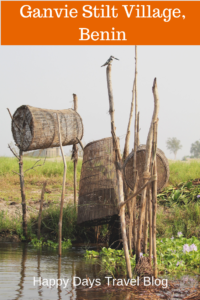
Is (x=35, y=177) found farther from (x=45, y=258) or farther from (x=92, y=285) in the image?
(x=92, y=285)

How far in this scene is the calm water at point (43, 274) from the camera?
9.88 ft

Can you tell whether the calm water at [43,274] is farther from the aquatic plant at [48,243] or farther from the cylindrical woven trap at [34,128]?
the cylindrical woven trap at [34,128]

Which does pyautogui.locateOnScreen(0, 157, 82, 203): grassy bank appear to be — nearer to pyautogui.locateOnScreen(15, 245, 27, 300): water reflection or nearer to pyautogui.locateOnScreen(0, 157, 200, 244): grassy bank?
pyautogui.locateOnScreen(0, 157, 200, 244): grassy bank

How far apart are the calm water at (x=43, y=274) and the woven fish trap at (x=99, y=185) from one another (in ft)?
2.09

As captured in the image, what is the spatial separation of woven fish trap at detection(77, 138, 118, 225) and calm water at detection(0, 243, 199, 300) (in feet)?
2.09

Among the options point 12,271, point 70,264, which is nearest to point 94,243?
point 70,264

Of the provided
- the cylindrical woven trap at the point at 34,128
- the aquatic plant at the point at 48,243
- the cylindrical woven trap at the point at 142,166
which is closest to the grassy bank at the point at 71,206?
the aquatic plant at the point at 48,243

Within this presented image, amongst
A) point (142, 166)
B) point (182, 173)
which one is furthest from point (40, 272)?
point (182, 173)

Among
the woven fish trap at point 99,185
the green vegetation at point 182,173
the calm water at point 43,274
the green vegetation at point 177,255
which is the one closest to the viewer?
the calm water at point 43,274

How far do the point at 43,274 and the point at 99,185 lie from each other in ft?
5.54

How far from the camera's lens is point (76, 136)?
6785mm

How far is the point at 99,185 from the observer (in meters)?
5.13

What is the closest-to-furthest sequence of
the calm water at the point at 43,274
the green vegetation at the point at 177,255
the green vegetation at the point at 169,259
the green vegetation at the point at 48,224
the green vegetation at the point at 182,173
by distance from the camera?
the calm water at the point at 43,274
the green vegetation at the point at 169,259
the green vegetation at the point at 177,255
the green vegetation at the point at 48,224
the green vegetation at the point at 182,173

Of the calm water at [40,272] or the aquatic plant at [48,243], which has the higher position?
the aquatic plant at [48,243]
